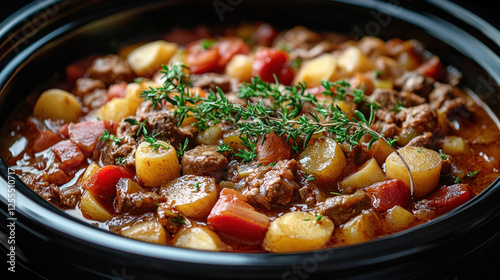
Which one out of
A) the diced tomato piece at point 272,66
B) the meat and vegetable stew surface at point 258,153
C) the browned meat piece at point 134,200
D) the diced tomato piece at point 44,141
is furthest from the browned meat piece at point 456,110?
the diced tomato piece at point 44,141

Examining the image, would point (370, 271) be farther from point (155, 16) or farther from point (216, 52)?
point (155, 16)

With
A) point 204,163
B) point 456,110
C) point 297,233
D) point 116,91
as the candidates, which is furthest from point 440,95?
point 116,91

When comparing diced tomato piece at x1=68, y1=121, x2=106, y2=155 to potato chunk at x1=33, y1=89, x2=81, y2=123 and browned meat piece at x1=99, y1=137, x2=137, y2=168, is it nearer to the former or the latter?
browned meat piece at x1=99, y1=137, x2=137, y2=168

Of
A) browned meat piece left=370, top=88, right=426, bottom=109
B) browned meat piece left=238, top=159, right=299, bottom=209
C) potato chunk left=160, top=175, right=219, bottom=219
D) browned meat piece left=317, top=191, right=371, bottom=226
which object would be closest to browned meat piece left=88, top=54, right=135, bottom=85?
potato chunk left=160, top=175, right=219, bottom=219

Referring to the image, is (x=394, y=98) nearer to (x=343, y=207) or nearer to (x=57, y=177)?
(x=343, y=207)

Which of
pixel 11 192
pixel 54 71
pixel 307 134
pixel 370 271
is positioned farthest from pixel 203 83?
pixel 370 271

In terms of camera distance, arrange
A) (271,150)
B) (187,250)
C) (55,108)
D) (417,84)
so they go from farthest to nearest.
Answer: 1. (417,84)
2. (55,108)
3. (271,150)
4. (187,250)

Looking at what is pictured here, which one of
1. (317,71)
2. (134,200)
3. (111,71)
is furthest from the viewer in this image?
(111,71)
